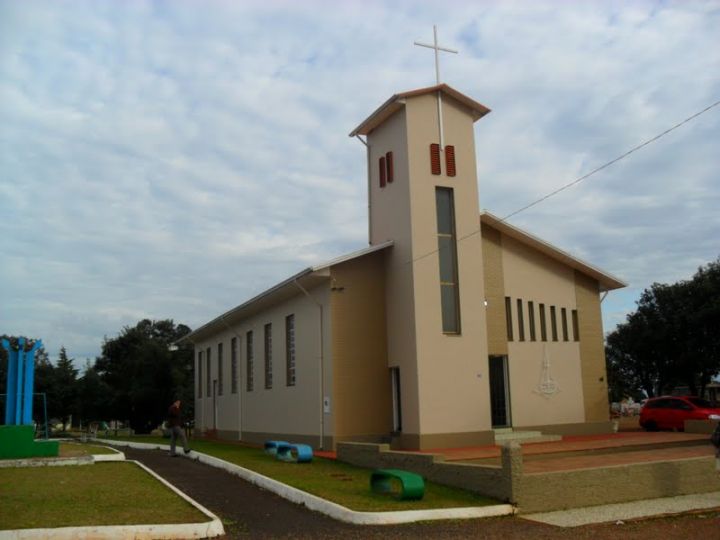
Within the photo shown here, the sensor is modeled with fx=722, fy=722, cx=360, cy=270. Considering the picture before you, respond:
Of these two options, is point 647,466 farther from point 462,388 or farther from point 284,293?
point 284,293

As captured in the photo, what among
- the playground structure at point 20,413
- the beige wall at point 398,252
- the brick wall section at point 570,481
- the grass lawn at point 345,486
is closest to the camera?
the grass lawn at point 345,486

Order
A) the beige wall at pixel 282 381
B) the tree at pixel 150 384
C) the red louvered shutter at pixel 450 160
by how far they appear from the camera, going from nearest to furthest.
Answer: the red louvered shutter at pixel 450 160 → the beige wall at pixel 282 381 → the tree at pixel 150 384

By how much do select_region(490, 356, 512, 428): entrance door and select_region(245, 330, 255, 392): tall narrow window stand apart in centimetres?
985

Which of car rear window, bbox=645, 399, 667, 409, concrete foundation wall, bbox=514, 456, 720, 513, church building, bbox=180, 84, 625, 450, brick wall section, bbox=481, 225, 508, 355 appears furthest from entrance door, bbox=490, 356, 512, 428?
concrete foundation wall, bbox=514, 456, 720, 513

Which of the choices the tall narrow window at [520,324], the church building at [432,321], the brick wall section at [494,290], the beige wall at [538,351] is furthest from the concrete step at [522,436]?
the tall narrow window at [520,324]

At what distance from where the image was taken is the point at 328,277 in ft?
68.1

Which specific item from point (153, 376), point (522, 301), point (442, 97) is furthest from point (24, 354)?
point (153, 376)

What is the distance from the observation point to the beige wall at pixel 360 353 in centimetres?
2061

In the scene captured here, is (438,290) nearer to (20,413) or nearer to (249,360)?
(20,413)

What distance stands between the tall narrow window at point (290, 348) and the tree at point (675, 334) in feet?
60.6

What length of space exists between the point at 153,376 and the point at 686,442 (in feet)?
141

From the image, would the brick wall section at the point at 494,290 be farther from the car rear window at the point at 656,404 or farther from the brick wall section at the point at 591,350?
the car rear window at the point at 656,404

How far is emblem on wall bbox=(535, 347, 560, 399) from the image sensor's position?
23203 millimetres

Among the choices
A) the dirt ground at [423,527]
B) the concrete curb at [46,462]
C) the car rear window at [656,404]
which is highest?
the car rear window at [656,404]
